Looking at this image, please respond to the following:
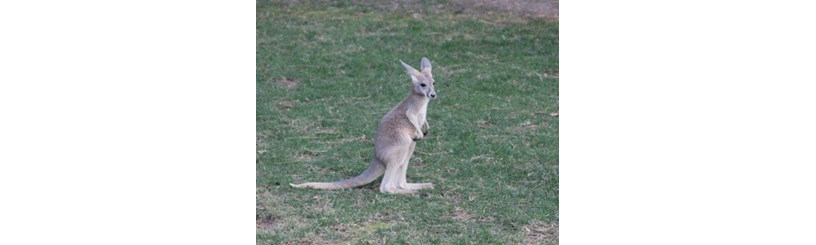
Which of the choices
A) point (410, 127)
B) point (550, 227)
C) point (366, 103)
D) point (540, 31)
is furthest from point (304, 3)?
point (550, 227)

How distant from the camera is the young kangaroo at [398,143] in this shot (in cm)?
565

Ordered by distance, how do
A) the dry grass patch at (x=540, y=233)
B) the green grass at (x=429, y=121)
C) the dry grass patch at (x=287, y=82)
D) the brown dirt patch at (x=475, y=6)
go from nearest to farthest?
the dry grass patch at (x=540, y=233) < the green grass at (x=429, y=121) < the dry grass patch at (x=287, y=82) < the brown dirt patch at (x=475, y=6)

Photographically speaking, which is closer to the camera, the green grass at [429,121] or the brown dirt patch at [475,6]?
the green grass at [429,121]

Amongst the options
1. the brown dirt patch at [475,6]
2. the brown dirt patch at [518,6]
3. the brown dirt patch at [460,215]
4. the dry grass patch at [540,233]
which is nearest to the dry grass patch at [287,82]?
the brown dirt patch at [475,6]

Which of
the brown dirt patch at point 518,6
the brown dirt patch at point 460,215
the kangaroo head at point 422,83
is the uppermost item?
the kangaroo head at point 422,83

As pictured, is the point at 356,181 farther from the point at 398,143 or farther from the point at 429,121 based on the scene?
the point at 429,121

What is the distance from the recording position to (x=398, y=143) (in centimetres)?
564

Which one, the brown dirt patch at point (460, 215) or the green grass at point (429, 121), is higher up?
the brown dirt patch at point (460, 215)

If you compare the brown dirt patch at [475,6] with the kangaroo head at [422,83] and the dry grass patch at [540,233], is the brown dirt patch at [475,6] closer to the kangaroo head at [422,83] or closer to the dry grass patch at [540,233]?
the kangaroo head at [422,83]

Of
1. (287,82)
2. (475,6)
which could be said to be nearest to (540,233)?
(287,82)

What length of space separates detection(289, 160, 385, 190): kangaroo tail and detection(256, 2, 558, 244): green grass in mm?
60

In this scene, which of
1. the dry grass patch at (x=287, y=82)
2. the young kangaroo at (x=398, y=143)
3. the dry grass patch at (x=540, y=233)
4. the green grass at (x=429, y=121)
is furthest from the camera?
the dry grass patch at (x=287, y=82)

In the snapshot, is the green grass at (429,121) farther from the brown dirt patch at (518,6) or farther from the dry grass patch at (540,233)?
the brown dirt patch at (518,6)

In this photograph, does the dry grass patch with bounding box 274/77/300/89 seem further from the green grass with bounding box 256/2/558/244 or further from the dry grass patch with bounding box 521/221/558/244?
the dry grass patch with bounding box 521/221/558/244
